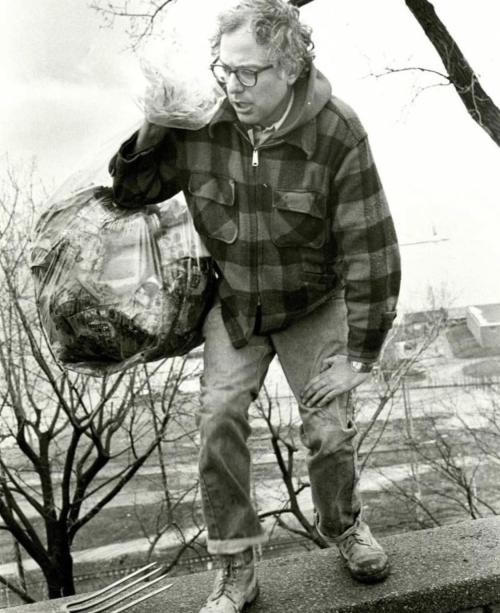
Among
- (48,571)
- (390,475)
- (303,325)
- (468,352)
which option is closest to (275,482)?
(390,475)

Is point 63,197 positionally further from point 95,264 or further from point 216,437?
point 216,437

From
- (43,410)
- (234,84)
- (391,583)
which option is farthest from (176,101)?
(43,410)

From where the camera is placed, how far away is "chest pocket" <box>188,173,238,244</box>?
253 cm

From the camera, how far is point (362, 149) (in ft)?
8.07

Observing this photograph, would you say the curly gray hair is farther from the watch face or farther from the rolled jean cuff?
the rolled jean cuff

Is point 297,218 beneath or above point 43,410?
above

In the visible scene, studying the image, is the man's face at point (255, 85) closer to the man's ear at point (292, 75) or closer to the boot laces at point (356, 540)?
the man's ear at point (292, 75)

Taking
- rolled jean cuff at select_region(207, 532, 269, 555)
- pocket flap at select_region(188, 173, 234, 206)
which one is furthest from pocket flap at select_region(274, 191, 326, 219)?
rolled jean cuff at select_region(207, 532, 269, 555)

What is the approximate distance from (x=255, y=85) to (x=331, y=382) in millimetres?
962

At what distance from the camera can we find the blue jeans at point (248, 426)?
2557mm

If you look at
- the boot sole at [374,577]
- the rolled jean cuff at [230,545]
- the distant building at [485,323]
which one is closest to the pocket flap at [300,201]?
the rolled jean cuff at [230,545]

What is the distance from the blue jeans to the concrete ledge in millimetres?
263

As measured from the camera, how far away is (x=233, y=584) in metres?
2.67

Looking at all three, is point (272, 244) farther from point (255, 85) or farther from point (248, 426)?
point (248, 426)
